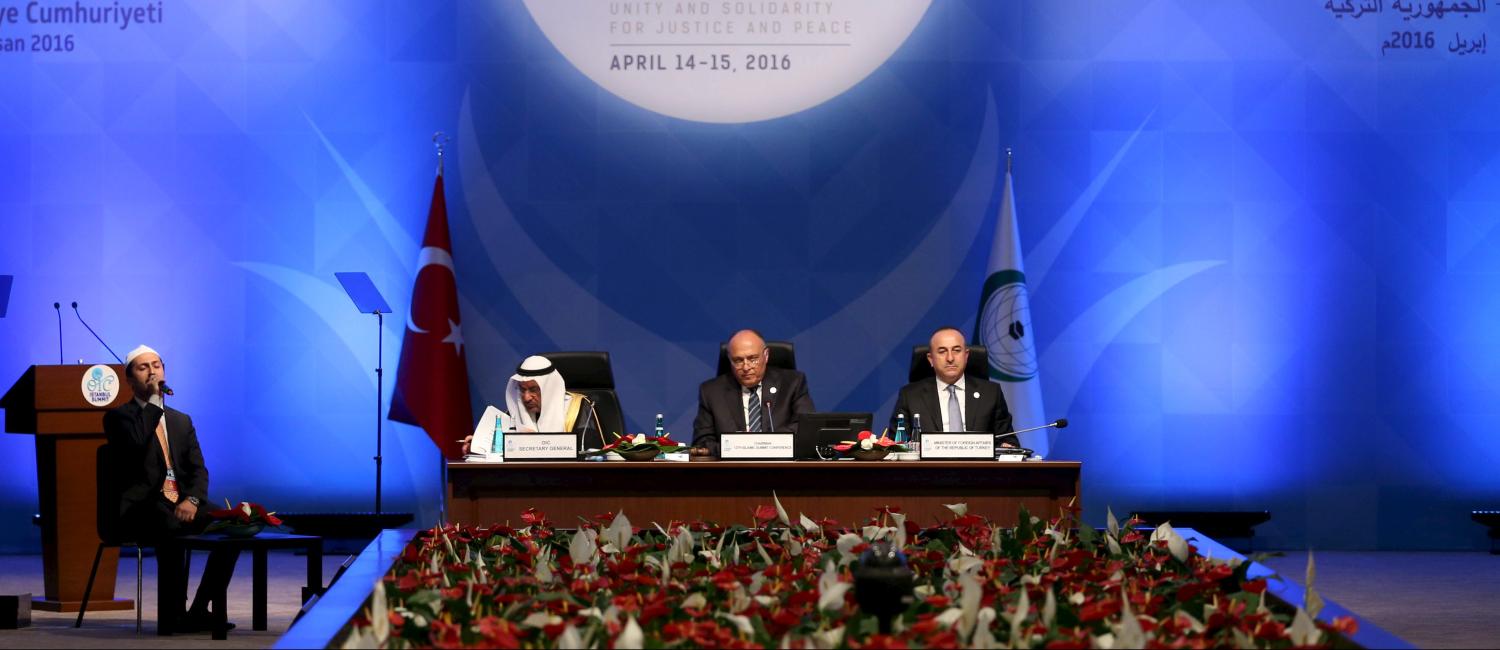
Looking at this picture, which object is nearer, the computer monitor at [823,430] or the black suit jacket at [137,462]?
the computer monitor at [823,430]

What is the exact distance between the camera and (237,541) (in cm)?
536

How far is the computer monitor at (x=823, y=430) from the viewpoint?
4945mm

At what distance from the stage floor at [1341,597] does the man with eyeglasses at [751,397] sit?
180 centimetres

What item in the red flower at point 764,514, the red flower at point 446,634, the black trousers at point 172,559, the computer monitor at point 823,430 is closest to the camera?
the red flower at point 446,634

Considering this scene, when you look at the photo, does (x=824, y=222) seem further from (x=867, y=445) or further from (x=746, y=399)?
(x=867, y=445)

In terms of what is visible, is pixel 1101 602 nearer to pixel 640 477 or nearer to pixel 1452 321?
pixel 640 477

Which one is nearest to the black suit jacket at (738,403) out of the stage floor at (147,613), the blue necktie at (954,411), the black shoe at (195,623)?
the blue necktie at (954,411)

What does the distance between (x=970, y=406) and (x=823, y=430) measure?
1.24 meters

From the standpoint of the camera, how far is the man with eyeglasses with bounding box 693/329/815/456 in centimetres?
610

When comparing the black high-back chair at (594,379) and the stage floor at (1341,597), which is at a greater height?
the black high-back chair at (594,379)

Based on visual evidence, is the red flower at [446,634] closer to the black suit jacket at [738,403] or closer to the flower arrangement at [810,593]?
the flower arrangement at [810,593]

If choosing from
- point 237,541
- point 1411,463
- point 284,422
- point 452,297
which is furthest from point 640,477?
point 1411,463

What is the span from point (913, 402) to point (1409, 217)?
336 centimetres

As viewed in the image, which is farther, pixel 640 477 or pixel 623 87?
pixel 623 87
